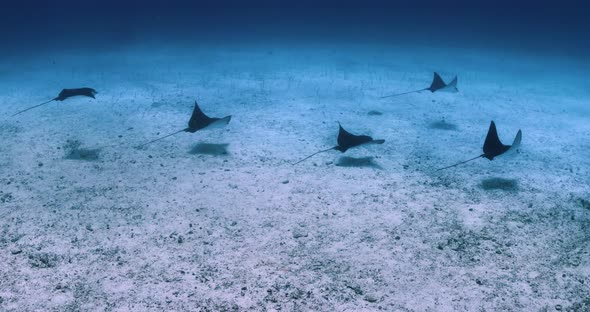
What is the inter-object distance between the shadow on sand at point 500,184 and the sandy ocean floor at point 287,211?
0.03 metres

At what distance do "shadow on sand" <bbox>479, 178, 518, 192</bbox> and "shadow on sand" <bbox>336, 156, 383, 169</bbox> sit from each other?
1.72 m

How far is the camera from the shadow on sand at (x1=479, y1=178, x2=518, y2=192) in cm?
559

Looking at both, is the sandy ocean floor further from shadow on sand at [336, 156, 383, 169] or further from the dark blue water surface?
the dark blue water surface

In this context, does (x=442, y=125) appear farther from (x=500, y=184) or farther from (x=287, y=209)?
(x=287, y=209)

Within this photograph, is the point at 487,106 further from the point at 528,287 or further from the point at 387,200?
the point at 528,287

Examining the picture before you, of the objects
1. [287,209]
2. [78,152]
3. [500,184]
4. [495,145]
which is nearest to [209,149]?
[78,152]

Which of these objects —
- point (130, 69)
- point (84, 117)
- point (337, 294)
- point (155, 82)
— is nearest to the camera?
point (337, 294)

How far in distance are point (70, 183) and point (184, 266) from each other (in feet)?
10.0

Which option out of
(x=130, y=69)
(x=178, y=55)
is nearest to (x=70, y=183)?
(x=130, y=69)

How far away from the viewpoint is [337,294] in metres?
3.51

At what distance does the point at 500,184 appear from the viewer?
5.72 metres

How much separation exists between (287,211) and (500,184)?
359cm

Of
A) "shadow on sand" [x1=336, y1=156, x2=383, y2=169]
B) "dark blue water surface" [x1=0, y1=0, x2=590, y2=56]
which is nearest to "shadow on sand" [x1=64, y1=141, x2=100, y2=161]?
"shadow on sand" [x1=336, y1=156, x2=383, y2=169]

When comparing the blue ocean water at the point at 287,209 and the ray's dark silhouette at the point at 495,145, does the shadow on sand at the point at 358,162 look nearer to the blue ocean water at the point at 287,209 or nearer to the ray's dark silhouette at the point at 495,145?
the blue ocean water at the point at 287,209
